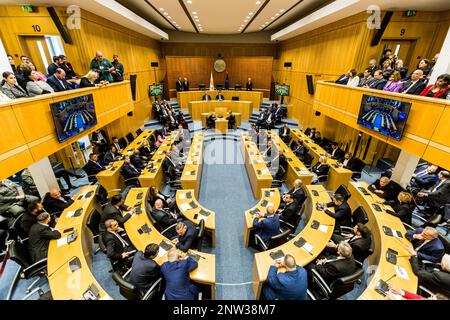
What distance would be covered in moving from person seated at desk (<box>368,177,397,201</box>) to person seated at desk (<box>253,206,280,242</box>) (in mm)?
3186

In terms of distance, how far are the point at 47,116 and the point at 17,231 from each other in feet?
8.00

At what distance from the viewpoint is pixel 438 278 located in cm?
291

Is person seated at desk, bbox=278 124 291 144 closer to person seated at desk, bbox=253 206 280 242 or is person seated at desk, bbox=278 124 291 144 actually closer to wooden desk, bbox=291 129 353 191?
wooden desk, bbox=291 129 353 191

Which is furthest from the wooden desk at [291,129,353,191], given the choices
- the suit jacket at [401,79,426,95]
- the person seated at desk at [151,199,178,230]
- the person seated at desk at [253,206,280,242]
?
the person seated at desk at [151,199,178,230]

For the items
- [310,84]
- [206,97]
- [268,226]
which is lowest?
[268,226]

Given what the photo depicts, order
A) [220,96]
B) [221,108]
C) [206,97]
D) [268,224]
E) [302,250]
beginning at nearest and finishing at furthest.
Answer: [302,250] → [268,224] → [221,108] → [206,97] → [220,96]

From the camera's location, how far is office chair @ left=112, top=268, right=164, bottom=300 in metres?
2.87

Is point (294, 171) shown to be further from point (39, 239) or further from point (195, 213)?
point (39, 239)

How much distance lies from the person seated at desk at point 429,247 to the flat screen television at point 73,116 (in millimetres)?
7627

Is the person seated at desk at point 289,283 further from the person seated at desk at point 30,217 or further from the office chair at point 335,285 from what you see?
the person seated at desk at point 30,217

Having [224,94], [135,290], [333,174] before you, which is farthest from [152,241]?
[224,94]

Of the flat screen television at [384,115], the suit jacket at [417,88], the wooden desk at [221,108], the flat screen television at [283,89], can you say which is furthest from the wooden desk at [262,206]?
the flat screen television at [283,89]

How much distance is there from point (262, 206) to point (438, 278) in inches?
122
